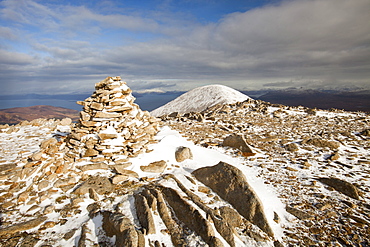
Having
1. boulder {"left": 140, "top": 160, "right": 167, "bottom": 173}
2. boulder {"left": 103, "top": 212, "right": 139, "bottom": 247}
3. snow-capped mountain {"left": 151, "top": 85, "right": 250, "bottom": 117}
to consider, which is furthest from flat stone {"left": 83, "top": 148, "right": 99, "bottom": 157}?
snow-capped mountain {"left": 151, "top": 85, "right": 250, "bottom": 117}

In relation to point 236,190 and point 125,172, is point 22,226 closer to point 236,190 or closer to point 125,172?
point 125,172

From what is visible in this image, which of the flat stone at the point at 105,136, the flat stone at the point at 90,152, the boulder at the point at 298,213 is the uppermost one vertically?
the flat stone at the point at 105,136

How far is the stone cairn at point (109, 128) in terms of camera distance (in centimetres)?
1103

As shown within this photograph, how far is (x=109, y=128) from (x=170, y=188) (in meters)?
6.23

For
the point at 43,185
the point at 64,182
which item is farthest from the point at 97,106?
the point at 43,185

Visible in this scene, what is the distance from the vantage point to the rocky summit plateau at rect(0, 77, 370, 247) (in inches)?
231

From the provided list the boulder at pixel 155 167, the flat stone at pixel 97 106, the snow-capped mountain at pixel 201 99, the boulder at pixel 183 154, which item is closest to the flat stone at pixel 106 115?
the flat stone at pixel 97 106

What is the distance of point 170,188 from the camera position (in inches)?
313

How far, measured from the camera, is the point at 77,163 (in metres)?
10.3

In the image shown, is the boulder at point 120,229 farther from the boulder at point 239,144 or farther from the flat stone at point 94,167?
the boulder at point 239,144

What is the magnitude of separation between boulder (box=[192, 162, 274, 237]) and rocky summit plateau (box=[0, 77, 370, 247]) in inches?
1.7

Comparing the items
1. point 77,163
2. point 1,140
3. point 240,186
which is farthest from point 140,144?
point 1,140

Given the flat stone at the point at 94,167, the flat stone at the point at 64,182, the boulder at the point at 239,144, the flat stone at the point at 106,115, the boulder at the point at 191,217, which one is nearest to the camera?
the boulder at the point at 191,217

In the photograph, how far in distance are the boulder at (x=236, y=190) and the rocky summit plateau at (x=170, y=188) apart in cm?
4
